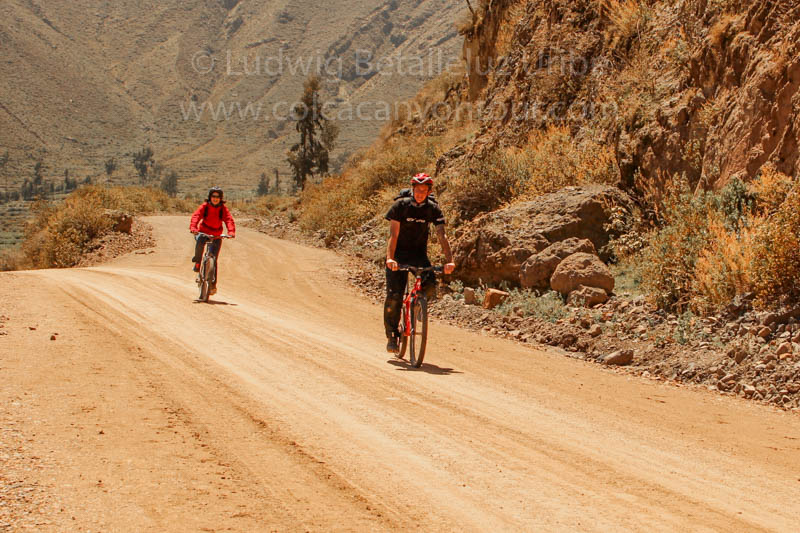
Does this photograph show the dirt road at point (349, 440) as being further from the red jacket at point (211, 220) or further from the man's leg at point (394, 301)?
the red jacket at point (211, 220)

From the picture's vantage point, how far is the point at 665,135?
539 inches

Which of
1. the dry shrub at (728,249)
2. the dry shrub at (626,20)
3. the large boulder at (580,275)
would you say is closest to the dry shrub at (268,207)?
the dry shrub at (626,20)

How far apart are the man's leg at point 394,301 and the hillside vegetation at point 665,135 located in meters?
4.21

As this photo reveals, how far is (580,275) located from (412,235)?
4.40 metres

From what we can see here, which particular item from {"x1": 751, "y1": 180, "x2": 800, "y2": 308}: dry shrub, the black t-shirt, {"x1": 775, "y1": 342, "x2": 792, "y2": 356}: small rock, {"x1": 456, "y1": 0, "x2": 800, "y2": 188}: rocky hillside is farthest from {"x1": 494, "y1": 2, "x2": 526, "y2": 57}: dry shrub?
{"x1": 775, "y1": 342, "x2": 792, "y2": 356}: small rock

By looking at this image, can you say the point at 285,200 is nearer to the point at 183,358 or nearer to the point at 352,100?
the point at 183,358

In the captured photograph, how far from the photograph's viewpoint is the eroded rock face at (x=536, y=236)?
43.3 ft

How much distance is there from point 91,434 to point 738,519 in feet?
14.5

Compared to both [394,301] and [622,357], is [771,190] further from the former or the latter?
[394,301]

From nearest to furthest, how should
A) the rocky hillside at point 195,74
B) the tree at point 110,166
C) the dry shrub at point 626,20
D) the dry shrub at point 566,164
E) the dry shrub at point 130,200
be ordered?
the dry shrub at point 566,164, the dry shrub at point 626,20, the dry shrub at point 130,200, the tree at point 110,166, the rocky hillside at point 195,74

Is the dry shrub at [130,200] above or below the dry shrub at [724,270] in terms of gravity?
above

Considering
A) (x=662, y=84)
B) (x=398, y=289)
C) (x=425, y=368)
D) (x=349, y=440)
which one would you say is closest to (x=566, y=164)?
(x=662, y=84)

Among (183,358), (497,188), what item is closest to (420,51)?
(497,188)

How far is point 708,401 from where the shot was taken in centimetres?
760
